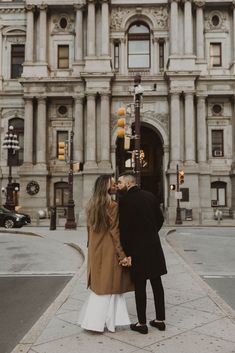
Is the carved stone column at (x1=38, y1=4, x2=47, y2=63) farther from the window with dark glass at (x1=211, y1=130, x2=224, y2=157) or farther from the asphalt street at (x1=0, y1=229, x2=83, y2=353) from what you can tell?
the asphalt street at (x1=0, y1=229, x2=83, y2=353)

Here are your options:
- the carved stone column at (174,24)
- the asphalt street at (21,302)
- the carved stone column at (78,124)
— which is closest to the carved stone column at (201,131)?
the carved stone column at (174,24)

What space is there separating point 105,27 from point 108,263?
121ft

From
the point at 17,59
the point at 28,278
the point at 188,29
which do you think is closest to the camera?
the point at 28,278

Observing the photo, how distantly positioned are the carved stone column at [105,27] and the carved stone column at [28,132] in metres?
7.71

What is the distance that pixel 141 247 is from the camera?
5.64 m

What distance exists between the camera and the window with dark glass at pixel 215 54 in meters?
41.7

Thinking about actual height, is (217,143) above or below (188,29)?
below

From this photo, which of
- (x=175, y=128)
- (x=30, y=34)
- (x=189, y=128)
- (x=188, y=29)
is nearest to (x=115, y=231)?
(x=175, y=128)

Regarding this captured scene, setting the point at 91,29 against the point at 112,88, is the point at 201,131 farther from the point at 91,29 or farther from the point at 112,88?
the point at 91,29

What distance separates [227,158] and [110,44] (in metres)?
14.5

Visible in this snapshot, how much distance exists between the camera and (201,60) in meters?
40.7

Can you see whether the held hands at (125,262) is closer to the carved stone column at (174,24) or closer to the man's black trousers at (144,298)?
the man's black trousers at (144,298)

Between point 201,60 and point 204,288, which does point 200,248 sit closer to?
point 204,288

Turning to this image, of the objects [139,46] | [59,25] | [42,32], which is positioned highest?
[59,25]
